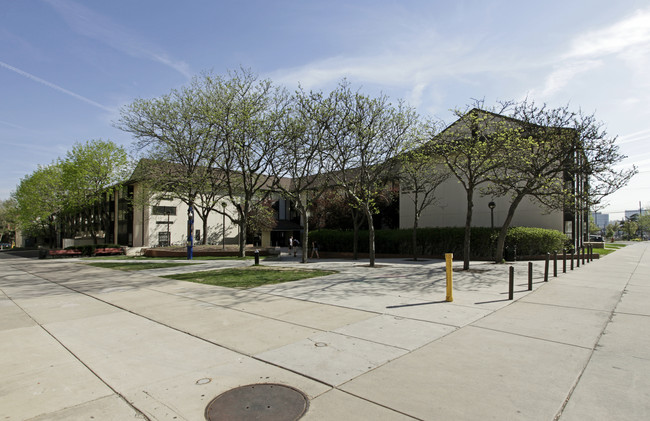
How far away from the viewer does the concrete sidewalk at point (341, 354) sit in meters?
3.70

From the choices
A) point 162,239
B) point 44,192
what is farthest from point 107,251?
point 44,192

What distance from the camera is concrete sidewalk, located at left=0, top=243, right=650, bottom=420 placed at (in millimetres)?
3703

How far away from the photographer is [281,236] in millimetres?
48719

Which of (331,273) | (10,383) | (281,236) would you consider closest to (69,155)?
(281,236)

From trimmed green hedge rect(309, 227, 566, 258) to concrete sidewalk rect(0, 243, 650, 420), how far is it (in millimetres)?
11523

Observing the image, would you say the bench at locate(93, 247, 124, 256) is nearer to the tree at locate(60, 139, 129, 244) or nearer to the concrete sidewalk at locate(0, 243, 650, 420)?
the tree at locate(60, 139, 129, 244)

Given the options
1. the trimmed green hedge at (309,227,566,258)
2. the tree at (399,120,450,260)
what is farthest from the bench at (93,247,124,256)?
the tree at (399,120,450,260)

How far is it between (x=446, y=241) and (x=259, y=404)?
21965mm

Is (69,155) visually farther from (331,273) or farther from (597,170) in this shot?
(597,170)

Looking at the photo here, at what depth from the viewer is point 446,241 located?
2386cm

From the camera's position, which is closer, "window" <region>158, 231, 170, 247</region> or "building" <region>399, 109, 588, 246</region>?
"building" <region>399, 109, 588, 246</region>

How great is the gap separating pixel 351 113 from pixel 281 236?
107 ft

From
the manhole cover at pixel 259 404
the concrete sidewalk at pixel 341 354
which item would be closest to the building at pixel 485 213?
the concrete sidewalk at pixel 341 354

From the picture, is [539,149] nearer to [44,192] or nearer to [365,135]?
[365,135]
